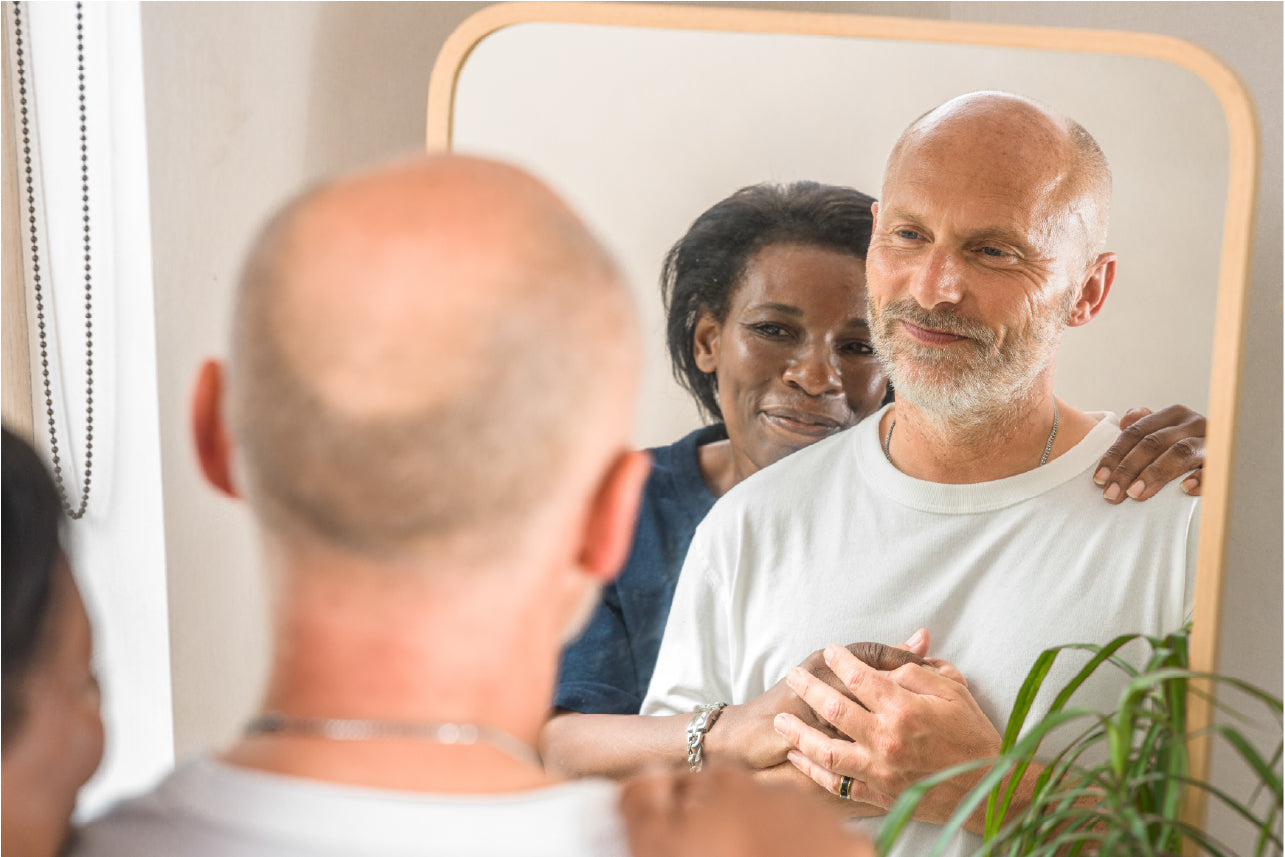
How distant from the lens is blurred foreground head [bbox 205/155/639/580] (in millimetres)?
584

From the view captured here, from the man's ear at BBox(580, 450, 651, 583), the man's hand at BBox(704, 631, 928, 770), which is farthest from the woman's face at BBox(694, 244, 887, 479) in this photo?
the man's ear at BBox(580, 450, 651, 583)

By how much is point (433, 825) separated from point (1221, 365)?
0.91 m

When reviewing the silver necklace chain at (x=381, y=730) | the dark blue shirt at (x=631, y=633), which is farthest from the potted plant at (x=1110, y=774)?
the silver necklace chain at (x=381, y=730)

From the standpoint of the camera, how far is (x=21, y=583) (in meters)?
0.92

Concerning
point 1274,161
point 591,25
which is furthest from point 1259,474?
point 591,25

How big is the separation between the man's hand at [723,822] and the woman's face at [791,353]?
1.66ft

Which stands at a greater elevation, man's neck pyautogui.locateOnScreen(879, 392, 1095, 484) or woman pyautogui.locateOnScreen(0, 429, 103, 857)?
man's neck pyautogui.locateOnScreen(879, 392, 1095, 484)

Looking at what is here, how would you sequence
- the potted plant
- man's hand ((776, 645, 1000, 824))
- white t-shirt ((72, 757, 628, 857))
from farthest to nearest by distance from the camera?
man's hand ((776, 645, 1000, 824)) < the potted plant < white t-shirt ((72, 757, 628, 857))

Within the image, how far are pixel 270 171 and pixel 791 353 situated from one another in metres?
0.63

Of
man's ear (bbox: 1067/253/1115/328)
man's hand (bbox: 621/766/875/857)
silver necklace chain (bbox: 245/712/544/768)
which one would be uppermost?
man's ear (bbox: 1067/253/1115/328)

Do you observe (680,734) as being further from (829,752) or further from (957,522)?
(957,522)

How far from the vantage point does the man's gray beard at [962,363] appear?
1.08m

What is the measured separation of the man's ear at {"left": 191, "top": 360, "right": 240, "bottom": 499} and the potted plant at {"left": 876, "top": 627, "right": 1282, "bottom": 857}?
583 millimetres

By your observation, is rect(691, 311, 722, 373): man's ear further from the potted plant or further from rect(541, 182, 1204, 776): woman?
the potted plant
